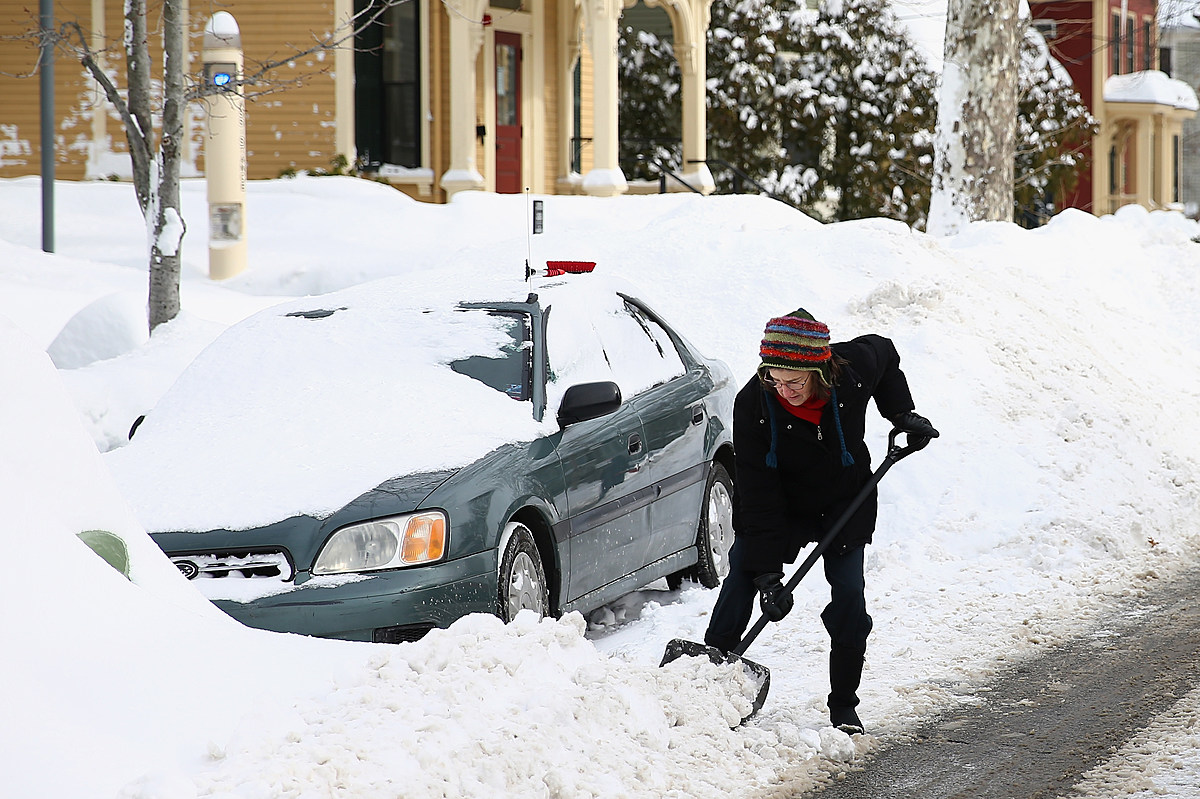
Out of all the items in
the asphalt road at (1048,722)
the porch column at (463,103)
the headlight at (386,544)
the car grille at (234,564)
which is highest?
the porch column at (463,103)

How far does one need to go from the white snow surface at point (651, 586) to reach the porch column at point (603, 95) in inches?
72.1

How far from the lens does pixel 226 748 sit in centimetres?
374

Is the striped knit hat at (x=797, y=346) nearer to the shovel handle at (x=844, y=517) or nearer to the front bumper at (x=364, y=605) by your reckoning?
the shovel handle at (x=844, y=517)

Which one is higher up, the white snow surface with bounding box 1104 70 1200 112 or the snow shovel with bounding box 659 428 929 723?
the white snow surface with bounding box 1104 70 1200 112

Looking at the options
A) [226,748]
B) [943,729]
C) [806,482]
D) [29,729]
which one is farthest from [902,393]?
[29,729]

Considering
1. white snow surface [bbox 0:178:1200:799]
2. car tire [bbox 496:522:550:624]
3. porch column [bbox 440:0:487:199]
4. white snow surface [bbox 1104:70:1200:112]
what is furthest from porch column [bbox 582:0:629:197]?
white snow surface [bbox 1104:70:1200:112]

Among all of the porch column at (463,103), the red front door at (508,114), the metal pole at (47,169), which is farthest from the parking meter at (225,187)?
the red front door at (508,114)

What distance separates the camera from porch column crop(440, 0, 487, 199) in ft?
62.0

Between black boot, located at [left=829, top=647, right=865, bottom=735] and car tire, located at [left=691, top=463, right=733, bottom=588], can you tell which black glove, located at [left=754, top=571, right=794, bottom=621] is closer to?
black boot, located at [left=829, top=647, right=865, bottom=735]

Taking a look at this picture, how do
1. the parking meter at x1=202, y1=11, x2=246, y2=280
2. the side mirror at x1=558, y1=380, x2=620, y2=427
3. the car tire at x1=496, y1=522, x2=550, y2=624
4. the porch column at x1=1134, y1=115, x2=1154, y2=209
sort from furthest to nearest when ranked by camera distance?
the porch column at x1=1134, y1=115, x2=1154, y2=209 → the parking meter at x1=202, y1=11, x2=246, y2=280 → the side mirror at x1=558, y1=380, x2=620, y2=427 → the car tire at x1=496, y1=522, x2=550, y2=624

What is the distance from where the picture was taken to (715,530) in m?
7.60

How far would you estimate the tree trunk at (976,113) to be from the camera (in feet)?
53.8

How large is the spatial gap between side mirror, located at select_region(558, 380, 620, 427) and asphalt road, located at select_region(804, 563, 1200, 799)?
1.89 m

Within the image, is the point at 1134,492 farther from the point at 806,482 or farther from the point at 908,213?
the point at 908,213
